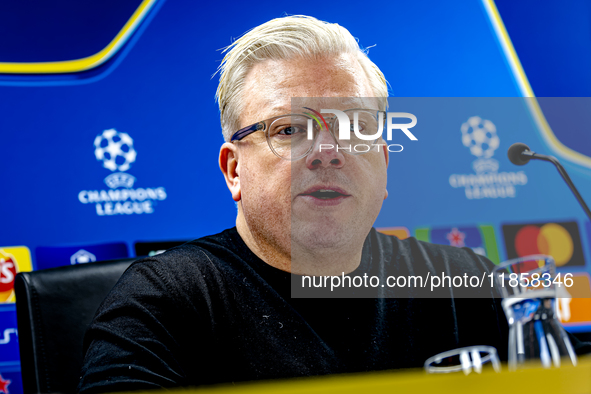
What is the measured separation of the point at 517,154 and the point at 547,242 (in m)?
0.29

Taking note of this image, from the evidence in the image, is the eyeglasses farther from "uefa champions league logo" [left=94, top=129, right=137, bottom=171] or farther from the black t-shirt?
"uefa champions league logo" [left=94, top=129, right=137, bottom=171]

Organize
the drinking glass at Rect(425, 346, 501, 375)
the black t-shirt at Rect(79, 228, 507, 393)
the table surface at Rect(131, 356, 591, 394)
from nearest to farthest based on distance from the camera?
the table surface at Rect(131, 356, 591, 394) → the black t-shirt at Rect(79, 228, 507, 393) → the drinking glass at Rect(425, 346, 501, 375)

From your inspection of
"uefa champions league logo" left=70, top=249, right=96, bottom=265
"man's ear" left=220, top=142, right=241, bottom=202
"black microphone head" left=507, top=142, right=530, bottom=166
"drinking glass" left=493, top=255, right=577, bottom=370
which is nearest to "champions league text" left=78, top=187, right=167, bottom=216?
"uefa champions league logo" left=70, top=249, right=96, bottom=265

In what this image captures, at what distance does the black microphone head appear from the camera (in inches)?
58.4

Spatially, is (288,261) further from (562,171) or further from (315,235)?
(562,171)

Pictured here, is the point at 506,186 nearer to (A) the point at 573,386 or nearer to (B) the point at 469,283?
(B) the point at 469,283

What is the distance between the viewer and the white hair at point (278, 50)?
3.49 ft

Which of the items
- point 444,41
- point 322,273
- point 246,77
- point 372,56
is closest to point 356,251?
point 322,273

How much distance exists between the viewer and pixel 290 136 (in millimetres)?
1045

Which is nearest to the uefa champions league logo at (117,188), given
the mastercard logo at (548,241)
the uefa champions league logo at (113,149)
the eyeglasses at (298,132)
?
the uefa champions league logo at (113,149)

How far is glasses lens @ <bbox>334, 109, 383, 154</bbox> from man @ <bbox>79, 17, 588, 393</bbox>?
16mm

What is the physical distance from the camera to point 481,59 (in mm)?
1496

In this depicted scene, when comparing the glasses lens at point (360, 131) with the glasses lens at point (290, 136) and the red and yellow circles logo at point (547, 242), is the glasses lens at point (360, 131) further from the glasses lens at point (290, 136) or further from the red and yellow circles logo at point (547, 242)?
the red and yellow circles logo at point (547, 242)

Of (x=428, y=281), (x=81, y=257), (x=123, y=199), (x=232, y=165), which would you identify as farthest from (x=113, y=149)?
(x=428, y=281)
